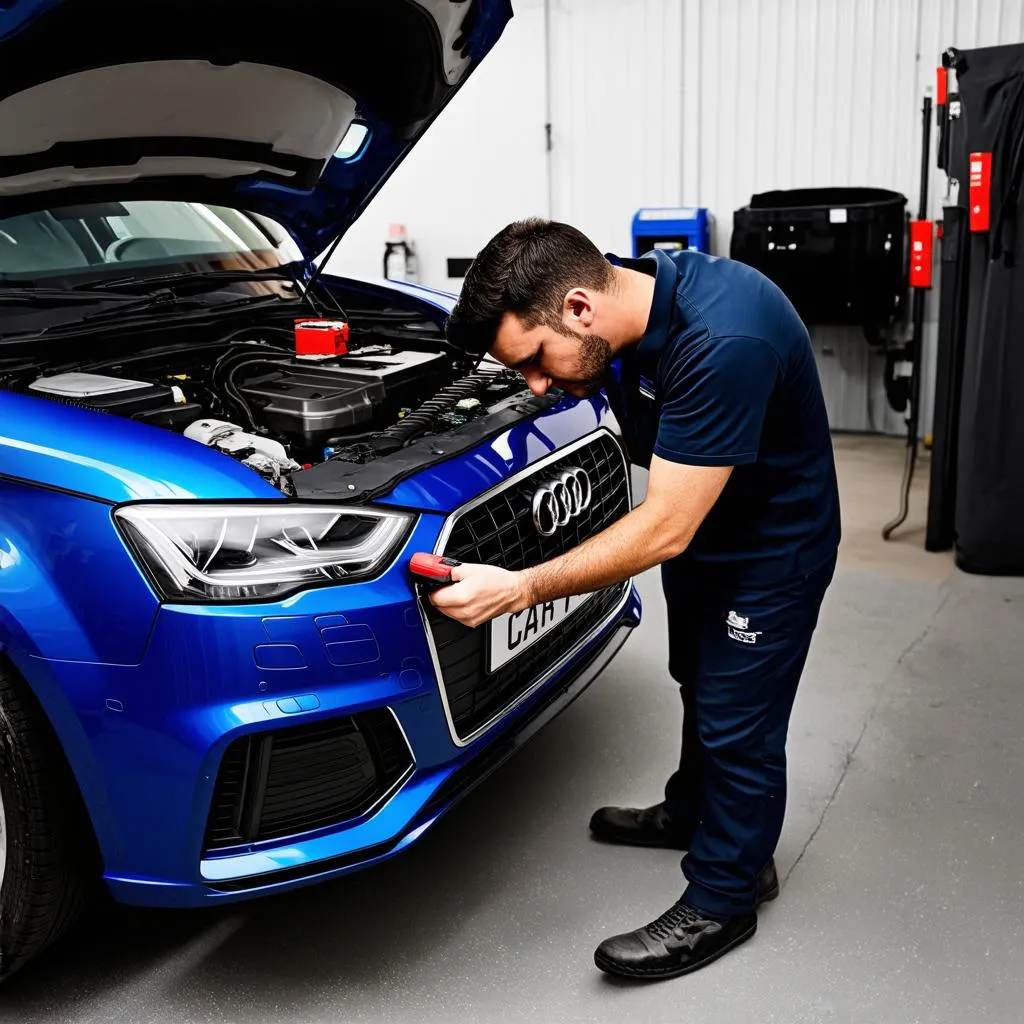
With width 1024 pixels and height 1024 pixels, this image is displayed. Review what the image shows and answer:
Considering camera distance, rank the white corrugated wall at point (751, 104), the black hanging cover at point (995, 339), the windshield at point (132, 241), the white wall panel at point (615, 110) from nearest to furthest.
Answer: the windshield at point (132, 241) → the black hanging cover at point (995, 339) → the white corrugated wall at point (751, 104) → the white wall panel at point (615, 110)

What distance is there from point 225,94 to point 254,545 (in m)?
1.14

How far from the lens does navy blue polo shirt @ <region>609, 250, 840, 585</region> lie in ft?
4.96

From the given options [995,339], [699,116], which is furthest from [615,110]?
[995,339]

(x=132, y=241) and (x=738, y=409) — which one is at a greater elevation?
(x=132, y=241)

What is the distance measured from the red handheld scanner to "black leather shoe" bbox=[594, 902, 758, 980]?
709 mm

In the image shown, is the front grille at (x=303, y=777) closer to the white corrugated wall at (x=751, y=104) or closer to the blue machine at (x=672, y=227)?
the blue machine at (x=672, y=227)

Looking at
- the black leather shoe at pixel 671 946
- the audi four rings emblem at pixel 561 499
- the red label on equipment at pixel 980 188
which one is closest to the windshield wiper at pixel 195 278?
the audi four rings emblem at pixel 561 499

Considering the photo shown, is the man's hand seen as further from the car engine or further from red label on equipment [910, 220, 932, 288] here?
red label on equipment [910, 220, 932, 288]

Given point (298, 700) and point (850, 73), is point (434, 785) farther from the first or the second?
point (850, 73)

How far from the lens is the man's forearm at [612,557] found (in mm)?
1568

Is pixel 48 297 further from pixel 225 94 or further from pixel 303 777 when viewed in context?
pixel 303 777

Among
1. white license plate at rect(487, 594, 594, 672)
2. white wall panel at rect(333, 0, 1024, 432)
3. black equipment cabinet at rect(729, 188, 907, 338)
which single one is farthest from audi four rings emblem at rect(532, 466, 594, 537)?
white wall panel at rect(333, 0, 1024, 432)

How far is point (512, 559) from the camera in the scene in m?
1.82

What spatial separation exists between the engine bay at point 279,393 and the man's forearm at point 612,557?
1.29 feet
